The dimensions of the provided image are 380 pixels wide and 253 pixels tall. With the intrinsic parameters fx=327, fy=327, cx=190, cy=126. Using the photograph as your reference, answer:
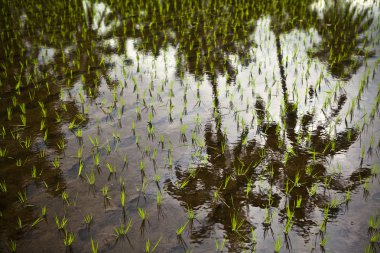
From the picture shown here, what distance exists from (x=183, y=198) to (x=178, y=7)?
5175mm

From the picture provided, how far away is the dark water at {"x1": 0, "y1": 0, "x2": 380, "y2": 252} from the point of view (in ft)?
6.66

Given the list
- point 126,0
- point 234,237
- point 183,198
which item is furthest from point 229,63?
point 126,0

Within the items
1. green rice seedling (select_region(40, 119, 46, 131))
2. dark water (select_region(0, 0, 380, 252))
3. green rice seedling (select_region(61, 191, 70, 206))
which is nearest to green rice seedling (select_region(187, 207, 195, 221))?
dark water (select_region(0, 0, 380, 252))

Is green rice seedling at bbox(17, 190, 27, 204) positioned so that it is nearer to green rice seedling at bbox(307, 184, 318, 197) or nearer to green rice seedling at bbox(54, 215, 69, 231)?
green rice seedling at bbox(54, 215, 69, 231)

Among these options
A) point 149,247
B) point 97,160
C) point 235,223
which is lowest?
point 149,247

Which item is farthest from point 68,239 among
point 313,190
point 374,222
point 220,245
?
point 374,222

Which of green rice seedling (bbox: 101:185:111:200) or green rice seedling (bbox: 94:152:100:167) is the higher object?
green rice seedling (bbox: 94:152:100:167)

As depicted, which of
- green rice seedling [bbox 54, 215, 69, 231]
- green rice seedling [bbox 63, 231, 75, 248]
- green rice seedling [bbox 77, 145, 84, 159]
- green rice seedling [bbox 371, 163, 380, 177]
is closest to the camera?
green rice seedling [bbox 63, 231, 75, 248]

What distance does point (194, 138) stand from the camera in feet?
9.42

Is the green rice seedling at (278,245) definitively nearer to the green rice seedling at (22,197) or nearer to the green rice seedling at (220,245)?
the green rice seedling at (220,245)

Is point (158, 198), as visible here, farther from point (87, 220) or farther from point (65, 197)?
point (65, 197)

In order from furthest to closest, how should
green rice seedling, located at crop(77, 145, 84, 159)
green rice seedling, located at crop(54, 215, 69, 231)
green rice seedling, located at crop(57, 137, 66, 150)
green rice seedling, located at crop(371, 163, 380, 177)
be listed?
green rice seedling, located at crop(57, 137, 66, 150)
green rice seedling, located at crop(77, 145, 84, 159)
green rice seedling, located at crop(371, 163, 380, 177)
green rice seedling, located at crop(54, 215, 69, 231)

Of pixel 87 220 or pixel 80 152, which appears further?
pixel 80 152

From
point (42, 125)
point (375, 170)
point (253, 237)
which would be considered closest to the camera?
point (253, 237)
